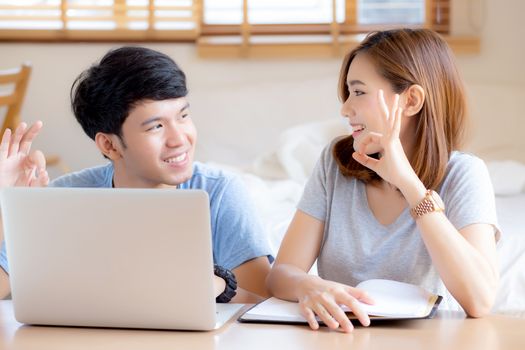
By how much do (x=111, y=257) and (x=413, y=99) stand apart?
0.62 metres

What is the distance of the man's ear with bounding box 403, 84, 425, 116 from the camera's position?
1601mm

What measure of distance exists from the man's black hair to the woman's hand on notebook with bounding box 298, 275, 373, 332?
470 millimetres

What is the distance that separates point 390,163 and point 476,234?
0.63ft

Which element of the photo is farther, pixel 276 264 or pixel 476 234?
pixel 276 264

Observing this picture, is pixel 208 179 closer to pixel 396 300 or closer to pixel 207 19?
pixel 396 300

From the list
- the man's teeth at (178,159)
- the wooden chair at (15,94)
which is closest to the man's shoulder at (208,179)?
the man's teeth at (178,159)

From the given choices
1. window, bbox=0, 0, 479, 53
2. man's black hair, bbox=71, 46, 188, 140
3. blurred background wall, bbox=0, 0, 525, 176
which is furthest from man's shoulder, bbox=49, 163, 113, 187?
window, bbox=0, 0, 479, 53

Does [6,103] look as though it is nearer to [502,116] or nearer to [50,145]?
[50,145]

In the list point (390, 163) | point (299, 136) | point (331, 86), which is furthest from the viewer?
point (331, 86)

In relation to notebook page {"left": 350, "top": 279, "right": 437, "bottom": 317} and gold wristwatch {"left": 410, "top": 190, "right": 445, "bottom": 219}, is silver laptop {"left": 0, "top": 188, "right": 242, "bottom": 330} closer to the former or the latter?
notebook page {"left": 350, "top": 279, "right": 437, "bottom": 317}

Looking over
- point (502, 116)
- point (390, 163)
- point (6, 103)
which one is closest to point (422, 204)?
point (390, 163)

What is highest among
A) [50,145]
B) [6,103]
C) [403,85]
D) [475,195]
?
[403,85]

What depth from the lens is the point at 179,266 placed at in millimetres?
1265

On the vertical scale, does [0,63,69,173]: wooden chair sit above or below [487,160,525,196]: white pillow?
A: above
